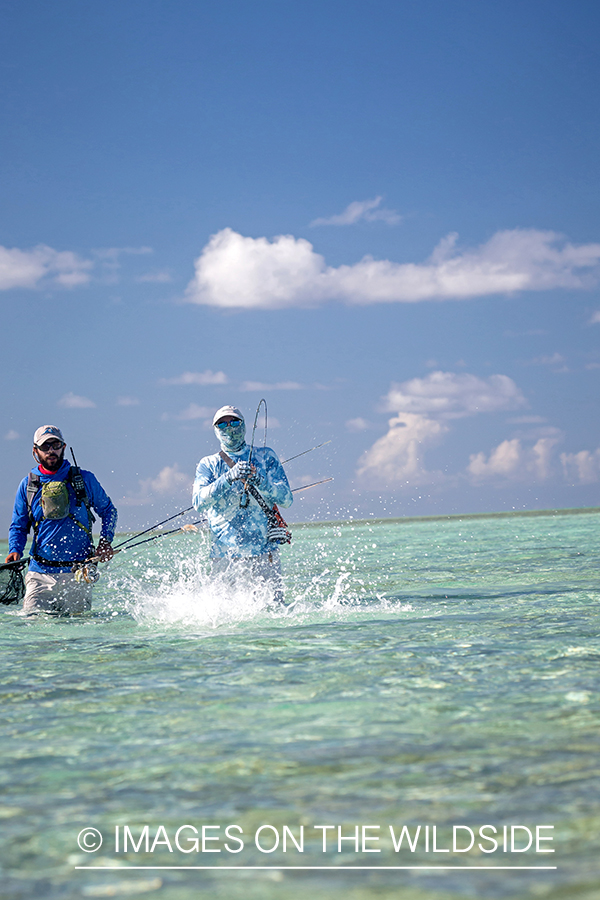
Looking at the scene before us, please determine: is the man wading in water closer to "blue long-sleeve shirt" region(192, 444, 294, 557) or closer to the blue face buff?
"blue long-sleeve shirt" region(192, 444, 294, 557)

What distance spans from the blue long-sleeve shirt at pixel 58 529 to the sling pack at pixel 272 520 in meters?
1.65

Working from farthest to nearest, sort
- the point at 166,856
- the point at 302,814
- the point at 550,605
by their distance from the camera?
the point at 550,605
the point at 302,814
the point at 166,856

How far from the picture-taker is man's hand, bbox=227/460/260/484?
843 cm

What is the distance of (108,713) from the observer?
5465mm

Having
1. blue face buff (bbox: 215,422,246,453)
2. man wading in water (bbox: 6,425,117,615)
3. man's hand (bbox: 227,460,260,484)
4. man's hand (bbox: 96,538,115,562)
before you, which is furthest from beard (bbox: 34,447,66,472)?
man's hand (bbox: 227,460,260,484)

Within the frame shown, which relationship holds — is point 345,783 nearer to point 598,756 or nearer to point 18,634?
point 598,756

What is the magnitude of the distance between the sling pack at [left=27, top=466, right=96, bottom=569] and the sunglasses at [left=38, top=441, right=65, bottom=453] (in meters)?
0.28

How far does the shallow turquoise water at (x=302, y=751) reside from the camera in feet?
10.3

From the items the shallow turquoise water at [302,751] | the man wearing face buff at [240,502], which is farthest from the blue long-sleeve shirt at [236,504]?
the shallow turquoise water at [302,751]

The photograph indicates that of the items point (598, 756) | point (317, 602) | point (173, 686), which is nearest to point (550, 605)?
point (317, 602)

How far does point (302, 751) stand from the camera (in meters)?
4.43

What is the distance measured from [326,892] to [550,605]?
27.6 ft

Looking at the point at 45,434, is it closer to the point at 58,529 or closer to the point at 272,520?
the point at 58,529

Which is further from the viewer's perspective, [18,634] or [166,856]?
[18,634]
